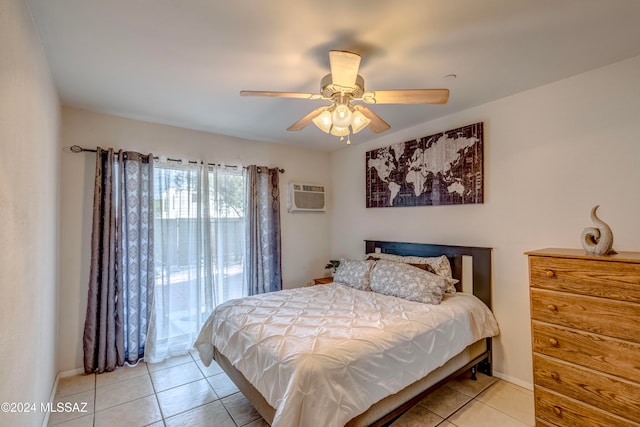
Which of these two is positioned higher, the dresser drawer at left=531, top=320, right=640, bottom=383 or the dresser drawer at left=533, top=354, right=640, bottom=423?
the dresser drawer at left=531, top=320, right=640, bottom=383

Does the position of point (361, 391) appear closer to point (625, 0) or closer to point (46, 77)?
point (625, 0)

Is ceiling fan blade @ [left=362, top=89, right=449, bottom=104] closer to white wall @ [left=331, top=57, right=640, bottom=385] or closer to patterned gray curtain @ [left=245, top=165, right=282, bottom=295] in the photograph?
white wall @ [left=331, top=57, right=640, bottom=385]

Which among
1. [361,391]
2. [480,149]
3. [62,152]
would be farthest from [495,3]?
[62,152]

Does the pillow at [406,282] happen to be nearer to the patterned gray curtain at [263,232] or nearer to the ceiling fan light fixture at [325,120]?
the patterned gray curtain at [263,232]

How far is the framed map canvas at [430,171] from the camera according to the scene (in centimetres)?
272

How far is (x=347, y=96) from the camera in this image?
183 cm

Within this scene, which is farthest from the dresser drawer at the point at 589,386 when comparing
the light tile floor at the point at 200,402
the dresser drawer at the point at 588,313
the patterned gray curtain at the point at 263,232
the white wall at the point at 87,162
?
the white wall at the point at 87,162

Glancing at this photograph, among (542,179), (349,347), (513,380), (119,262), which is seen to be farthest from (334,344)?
(119,262)

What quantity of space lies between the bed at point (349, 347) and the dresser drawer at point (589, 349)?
0.52 m

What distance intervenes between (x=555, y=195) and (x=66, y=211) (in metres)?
4.21

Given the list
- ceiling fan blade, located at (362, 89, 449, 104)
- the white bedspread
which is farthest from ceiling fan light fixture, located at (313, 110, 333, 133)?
the white bedspread

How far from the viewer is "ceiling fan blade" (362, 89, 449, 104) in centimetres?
172

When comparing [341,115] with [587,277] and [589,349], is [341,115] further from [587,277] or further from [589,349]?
[589,349]

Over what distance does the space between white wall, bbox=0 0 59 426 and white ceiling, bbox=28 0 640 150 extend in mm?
307
